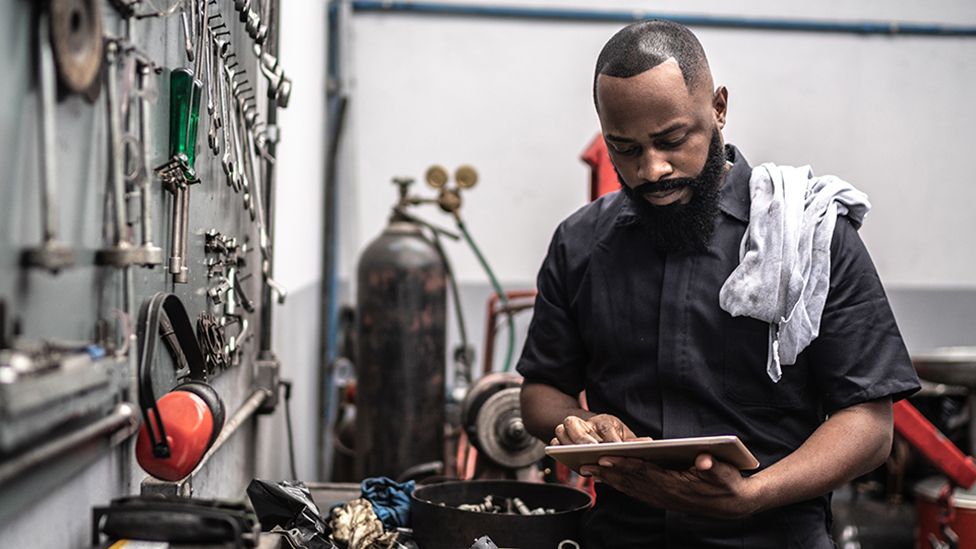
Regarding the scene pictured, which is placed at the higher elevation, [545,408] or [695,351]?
[695,351]

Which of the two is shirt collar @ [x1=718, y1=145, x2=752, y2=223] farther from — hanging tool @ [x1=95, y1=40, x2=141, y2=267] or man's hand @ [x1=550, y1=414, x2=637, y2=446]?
hanging tool @ [x1=95, y1=40, x2=141, y2=267]

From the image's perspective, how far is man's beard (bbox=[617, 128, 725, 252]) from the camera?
1703mm

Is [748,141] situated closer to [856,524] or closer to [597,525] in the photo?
[856,524]

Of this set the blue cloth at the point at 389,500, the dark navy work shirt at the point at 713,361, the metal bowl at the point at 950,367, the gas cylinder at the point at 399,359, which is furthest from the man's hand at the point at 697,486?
the metal bowl at the point at 950,367

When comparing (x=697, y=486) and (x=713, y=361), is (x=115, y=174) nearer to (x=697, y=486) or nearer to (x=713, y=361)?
(x=697, y=486)

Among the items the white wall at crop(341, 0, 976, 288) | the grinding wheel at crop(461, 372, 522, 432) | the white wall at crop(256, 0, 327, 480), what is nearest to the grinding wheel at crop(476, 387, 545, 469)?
the grinding wheel at crop(461, 372, 522, 432)

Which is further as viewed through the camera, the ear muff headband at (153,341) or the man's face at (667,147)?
the man's face at (667,147)

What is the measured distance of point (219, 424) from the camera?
1315 millimetres

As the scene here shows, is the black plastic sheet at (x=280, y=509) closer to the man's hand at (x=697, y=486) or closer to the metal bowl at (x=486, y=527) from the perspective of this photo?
the metal bowl at (x=486, y=527)

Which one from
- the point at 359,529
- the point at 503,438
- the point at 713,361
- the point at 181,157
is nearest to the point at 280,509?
the point at 359,529

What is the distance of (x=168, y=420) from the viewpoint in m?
1.21

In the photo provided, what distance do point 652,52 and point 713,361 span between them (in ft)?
1.72

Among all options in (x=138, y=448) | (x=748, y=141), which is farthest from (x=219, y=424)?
(x=748, y=141)

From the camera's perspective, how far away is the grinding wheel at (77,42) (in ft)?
2.97
